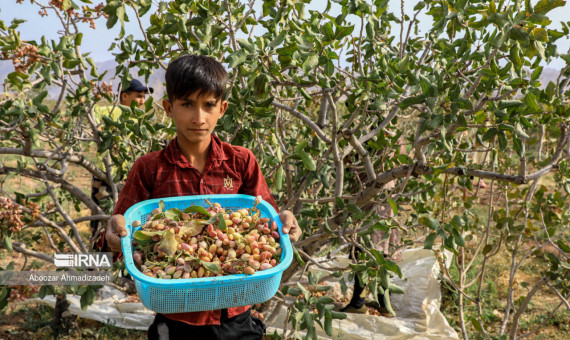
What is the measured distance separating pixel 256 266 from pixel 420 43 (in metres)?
1.72

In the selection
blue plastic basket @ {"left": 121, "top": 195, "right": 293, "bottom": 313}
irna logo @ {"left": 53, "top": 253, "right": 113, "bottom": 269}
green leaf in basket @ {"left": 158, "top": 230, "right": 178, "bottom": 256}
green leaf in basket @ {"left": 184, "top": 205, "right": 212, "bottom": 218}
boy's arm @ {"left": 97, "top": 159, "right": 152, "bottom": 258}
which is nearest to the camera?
blue plastic basket @ {"left": 121, "top": 195, "right": 293, "bottom": 313}

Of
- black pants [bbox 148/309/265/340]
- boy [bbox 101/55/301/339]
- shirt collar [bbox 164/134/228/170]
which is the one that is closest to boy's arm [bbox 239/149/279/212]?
boy [bbox 101/55/301/339]

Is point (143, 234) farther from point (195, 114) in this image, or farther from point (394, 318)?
point (394, 318)

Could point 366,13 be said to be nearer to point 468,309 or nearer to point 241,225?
point 241,225

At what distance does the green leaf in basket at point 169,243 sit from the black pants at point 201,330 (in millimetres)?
401

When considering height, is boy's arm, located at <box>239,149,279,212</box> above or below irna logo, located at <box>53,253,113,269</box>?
above

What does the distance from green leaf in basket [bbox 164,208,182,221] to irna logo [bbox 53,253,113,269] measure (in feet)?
3.09

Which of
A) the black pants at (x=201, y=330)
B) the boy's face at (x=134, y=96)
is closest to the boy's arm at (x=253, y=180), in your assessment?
the black pants at (x=201, y=330)

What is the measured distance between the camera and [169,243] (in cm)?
147

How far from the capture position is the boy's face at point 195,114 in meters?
1.66

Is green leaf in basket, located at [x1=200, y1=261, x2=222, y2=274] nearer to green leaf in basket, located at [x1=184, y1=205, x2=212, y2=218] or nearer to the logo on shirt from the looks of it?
green leaf in basket, located at [x1=184, y1=205, x2=212, y2=218]

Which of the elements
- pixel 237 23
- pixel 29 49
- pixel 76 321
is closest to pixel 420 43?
pixel 237 23

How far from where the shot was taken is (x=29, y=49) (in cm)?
227

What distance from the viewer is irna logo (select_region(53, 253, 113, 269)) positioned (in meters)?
2.38
